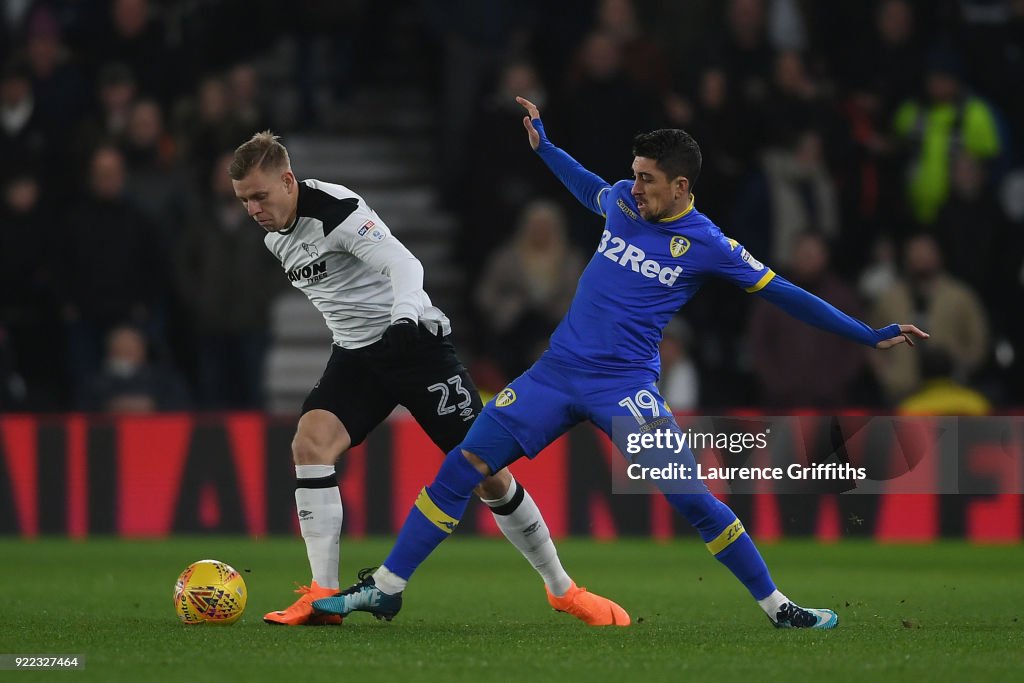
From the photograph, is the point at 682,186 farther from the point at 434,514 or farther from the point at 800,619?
the point at 800,619

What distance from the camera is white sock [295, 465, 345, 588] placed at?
7.90m

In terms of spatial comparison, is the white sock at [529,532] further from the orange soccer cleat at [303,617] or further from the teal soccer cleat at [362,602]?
the orange soccer cleat at [303,617]

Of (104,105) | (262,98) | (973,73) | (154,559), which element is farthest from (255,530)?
(973,73)

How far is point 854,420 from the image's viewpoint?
11.6m

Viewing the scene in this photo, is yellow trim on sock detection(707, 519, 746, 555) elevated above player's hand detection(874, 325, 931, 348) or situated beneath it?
situated beneath

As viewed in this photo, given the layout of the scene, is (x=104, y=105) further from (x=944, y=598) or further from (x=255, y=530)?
(x=944, y=598)

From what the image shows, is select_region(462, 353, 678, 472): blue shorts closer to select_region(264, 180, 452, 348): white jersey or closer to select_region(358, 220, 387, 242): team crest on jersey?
select_region(264, 180, 452, 348): white jersey

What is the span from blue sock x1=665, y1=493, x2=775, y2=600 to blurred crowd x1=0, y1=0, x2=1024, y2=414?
6243 millimetres

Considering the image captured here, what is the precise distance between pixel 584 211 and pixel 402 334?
811cm

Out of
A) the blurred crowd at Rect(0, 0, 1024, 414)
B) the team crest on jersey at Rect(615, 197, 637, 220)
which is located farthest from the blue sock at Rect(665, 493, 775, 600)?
the blurred crowd at Rect(0, 0, 1024, 414)

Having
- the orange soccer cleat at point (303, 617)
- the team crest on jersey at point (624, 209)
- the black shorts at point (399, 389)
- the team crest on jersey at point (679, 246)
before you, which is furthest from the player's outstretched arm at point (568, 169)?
the orange soccer cleat at point (303, 617)

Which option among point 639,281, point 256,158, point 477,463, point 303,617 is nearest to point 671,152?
→ point 639,281

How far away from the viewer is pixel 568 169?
822cm

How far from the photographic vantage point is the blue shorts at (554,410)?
24.7 ft
